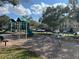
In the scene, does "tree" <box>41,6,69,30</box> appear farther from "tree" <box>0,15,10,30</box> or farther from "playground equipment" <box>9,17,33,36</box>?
"tree" <box>0,15,10,30</box>

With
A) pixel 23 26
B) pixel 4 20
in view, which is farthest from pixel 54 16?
pixel 4 20

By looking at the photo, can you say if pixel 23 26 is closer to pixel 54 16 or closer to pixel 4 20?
pixel 54 16

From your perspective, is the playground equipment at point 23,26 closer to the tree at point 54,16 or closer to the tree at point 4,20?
the tree at point 4,20

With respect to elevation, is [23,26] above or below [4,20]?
below

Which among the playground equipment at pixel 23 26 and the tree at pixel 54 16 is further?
the tree at pixel 54 16

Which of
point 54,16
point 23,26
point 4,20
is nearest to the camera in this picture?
point 23,26

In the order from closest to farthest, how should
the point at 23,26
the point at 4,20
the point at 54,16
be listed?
the point at 23,26 < the point at 54,16 < the point at 4,20

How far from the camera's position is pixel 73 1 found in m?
21.3

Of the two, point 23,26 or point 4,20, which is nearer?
point 23,26

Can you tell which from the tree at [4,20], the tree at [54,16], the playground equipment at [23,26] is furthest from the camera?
the tree at [4,20]

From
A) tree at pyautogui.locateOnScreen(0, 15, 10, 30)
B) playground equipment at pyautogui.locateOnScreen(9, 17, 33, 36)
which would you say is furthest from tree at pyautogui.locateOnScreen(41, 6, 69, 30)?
tree at pyautogui.locateOnScreen(0, 15, 10, 30)

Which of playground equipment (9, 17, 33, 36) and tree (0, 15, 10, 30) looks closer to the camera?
playground equipment (9, 17, 33, 36)

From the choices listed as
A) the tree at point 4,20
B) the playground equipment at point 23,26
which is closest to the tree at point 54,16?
the playground equipment at point 23,26

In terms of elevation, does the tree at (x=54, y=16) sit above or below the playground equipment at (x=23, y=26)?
above
